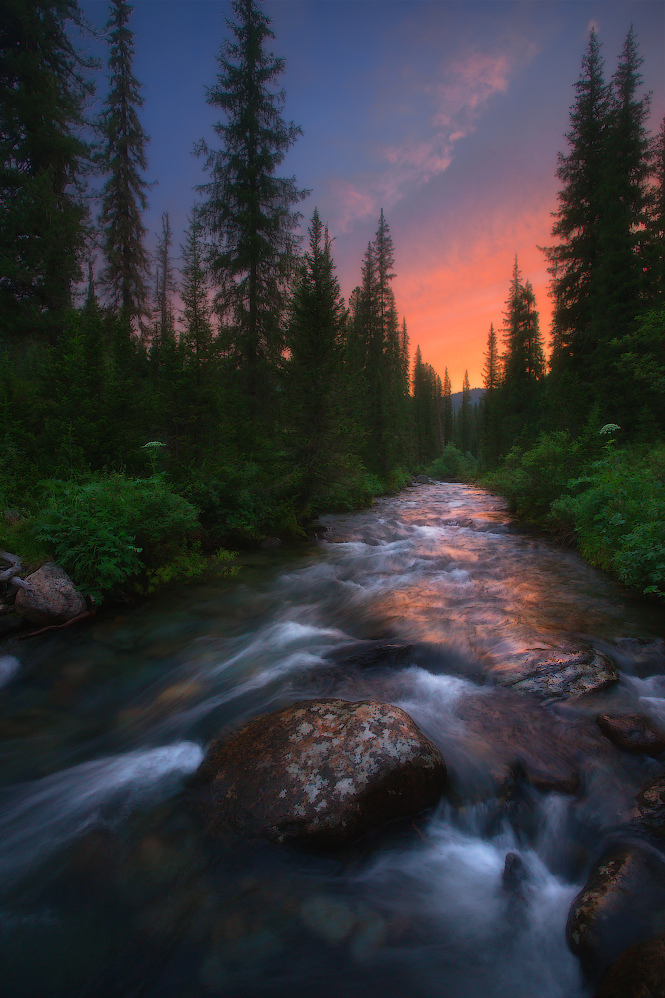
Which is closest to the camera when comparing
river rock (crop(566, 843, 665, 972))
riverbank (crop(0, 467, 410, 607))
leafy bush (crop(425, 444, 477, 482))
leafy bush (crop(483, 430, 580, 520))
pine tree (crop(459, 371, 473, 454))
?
river rock (crop(566, 843, 665, 972))

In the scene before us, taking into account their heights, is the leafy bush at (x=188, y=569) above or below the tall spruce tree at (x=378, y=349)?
below

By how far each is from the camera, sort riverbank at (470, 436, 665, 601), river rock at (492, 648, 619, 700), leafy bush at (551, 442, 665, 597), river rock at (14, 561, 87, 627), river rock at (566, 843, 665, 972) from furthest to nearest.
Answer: riverbank at (470, 436, 665, 601) → leafy bush at (551, 442, 665, 597) → river rock at (14, 561, 87, 627) → river rock at (492, 648, 619, 700) → river rock at (566, 843, 665, 972)

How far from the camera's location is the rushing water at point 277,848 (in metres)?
2.28

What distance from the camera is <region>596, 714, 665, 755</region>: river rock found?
3596 mm

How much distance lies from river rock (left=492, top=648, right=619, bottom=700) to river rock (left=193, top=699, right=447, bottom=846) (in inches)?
69.3

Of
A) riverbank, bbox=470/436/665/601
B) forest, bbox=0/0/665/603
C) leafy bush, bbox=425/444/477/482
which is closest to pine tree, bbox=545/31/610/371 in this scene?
forest, bbox=0/0/665/603

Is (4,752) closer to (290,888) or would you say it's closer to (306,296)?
(290,888)

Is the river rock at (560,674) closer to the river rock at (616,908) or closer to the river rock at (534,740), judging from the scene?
the river rock at (534,740)

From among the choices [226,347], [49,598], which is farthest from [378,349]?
[49,598]

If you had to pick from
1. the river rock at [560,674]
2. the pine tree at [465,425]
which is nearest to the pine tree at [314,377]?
the river rock at [560,674]

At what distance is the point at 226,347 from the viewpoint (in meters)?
14.6

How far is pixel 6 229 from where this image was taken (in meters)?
11.9

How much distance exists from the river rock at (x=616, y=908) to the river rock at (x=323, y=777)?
1110 mm

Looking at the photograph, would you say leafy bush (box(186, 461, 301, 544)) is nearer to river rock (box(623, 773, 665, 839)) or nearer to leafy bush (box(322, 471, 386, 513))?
leafy bush (box(322, 471, 386, 513))
